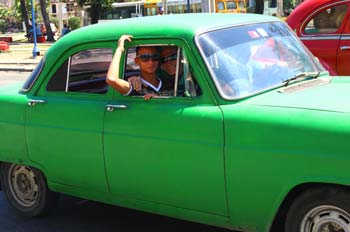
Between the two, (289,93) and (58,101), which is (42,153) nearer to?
(58,101)

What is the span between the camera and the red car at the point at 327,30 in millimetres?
7855

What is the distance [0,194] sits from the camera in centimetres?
597

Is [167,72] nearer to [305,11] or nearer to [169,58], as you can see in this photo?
[169,58]

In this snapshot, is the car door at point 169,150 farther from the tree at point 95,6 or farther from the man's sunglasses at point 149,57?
the tree at point 95,6

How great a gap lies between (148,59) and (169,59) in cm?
18

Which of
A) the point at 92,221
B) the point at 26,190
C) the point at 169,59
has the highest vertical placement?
the point at 169,59

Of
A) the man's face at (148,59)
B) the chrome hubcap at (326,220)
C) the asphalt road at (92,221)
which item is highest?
the man's face at (148,59)

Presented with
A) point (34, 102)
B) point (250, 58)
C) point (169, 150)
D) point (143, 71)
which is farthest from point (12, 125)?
point (250, 58)

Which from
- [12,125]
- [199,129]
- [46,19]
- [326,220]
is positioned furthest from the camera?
[46,19]

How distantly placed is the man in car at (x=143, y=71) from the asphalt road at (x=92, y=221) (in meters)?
1.23

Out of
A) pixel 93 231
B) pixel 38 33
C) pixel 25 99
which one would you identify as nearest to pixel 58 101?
pixel 25 99

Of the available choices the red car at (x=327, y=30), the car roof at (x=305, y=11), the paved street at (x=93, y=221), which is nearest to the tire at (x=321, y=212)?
the paved street at (x=93, y=221)

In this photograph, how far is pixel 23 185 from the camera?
520 cm

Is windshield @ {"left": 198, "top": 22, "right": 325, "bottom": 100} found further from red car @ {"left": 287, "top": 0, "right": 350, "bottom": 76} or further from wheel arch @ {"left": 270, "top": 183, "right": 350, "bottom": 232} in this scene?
red car @ {"left": 287, "top": 0, "right": 350, "bottom": 76}
